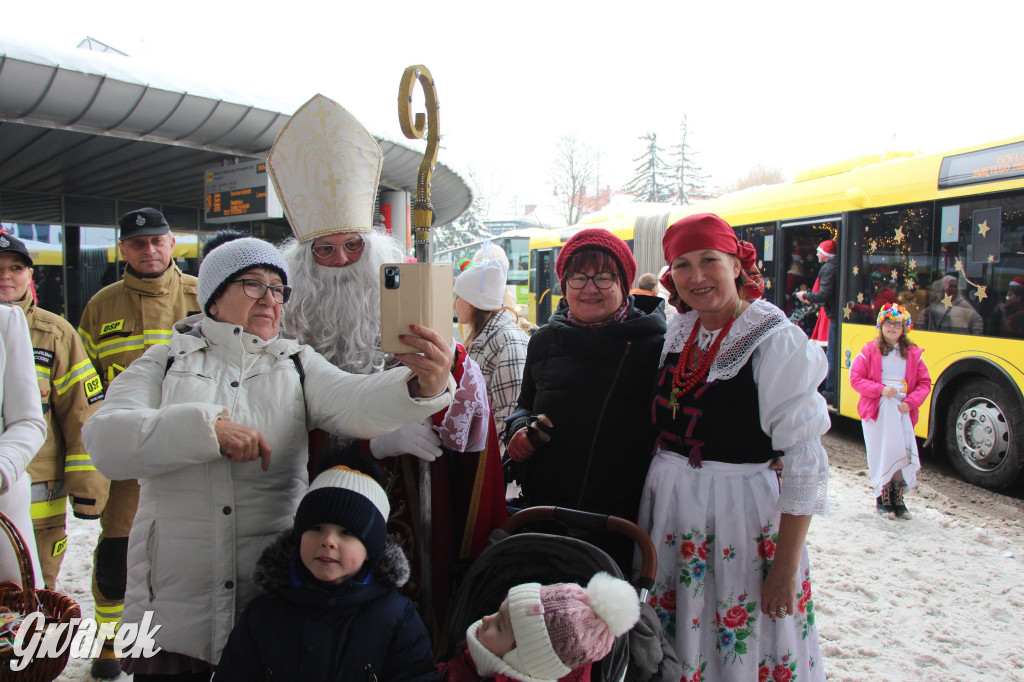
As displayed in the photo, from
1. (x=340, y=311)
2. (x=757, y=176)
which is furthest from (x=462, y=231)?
(x=340, y=311)

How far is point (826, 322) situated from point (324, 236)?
7463 mm

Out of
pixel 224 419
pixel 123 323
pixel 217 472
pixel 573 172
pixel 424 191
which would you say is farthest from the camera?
pixel 573 172

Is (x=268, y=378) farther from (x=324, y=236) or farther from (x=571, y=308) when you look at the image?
(x=571, y=308)

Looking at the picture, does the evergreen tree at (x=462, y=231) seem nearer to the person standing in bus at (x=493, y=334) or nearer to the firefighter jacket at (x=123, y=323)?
the person standing in bus at (x=493, y=334)

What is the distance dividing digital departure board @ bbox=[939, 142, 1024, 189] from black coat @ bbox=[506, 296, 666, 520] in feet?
18.4

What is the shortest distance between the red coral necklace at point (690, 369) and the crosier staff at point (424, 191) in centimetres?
84

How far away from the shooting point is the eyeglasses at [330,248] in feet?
7.31

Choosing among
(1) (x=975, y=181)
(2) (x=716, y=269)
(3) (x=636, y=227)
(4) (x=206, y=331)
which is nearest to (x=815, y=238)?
(1) (x=975, y=181)

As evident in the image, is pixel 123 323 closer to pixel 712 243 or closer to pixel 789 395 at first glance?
pixel 712 243

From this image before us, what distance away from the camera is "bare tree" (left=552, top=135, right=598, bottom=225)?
38.6 meters

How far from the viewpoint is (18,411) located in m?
2.28

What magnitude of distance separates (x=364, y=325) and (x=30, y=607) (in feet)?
4.03

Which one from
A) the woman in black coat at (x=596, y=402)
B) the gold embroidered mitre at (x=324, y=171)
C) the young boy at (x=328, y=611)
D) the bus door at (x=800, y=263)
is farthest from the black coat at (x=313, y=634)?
the bus door at (x=800, y=263)

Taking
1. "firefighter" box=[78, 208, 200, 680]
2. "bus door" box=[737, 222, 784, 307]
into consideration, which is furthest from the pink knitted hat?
"bus door" box=[737, 222, 784, 307]
